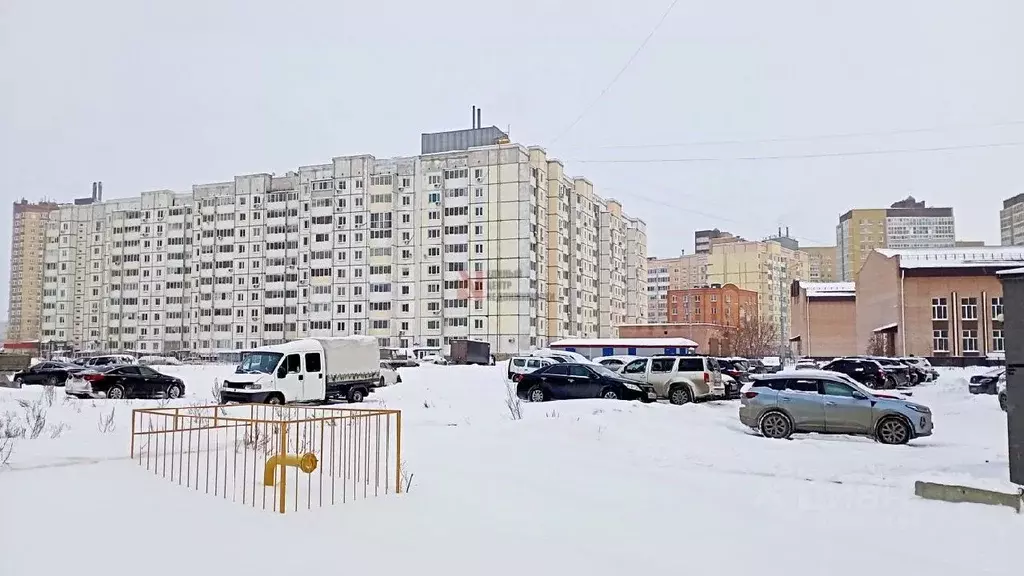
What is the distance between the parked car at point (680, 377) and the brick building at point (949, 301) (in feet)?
150

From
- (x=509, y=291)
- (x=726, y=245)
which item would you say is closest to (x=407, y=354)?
(x=509, y=291)

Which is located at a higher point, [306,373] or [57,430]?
[306,373]

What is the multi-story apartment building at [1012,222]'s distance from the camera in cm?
7200

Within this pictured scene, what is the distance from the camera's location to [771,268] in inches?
5694

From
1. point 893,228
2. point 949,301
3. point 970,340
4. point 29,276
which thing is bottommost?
point 970,340

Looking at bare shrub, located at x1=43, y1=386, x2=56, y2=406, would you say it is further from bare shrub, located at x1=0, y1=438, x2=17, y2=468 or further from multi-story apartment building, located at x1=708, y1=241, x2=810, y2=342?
multi-story apartment building, located at x1=708, y1=241, x2=810, y2=342

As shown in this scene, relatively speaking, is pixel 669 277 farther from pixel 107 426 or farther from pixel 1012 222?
pixel 107 426

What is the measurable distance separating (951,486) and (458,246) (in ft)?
272

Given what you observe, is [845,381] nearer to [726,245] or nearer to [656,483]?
[656,483]

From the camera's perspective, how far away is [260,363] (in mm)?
23625

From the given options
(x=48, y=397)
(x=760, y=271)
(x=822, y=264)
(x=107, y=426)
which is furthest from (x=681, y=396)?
(x=822, y=264)

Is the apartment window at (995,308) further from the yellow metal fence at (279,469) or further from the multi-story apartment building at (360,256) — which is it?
the yellow metal fence at (279,469)

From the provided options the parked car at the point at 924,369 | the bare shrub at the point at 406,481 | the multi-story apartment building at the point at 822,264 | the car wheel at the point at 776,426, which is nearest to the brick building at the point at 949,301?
the parked car at the point at 924,369

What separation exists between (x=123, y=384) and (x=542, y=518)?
23.4 meters
